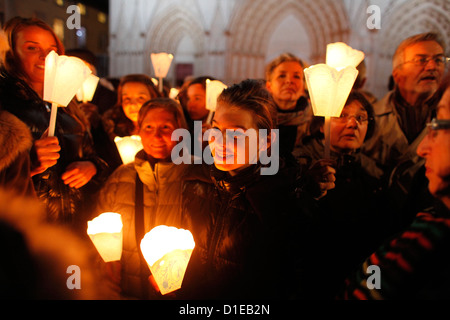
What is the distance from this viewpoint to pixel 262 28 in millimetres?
14633

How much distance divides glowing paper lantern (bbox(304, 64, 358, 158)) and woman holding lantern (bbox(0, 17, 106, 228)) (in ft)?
4.47

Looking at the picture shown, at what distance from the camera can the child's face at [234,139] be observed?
1.49 metres

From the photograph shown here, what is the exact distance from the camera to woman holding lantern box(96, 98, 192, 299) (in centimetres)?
191

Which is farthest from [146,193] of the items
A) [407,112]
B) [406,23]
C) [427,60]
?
[406,23]

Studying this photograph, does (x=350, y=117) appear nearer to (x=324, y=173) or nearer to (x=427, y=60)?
(x=324, y=173)

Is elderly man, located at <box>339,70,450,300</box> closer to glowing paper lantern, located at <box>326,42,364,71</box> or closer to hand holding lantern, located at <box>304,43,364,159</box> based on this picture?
hand holding lantern, located at <box>304,43,364,159</box>

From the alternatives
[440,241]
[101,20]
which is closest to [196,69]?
[101,20]

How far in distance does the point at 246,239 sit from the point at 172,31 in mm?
16054

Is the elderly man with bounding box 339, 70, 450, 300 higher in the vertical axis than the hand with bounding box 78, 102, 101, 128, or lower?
lower

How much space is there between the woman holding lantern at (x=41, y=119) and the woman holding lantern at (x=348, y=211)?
1.59m

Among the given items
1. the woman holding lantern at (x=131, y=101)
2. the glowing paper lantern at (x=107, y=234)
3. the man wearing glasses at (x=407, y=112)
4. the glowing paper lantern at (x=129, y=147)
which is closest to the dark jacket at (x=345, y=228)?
the man wearing glasses at (x=407, y=112)

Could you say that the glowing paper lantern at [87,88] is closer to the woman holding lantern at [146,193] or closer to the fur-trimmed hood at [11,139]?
the woman holding lantern at [146,193]

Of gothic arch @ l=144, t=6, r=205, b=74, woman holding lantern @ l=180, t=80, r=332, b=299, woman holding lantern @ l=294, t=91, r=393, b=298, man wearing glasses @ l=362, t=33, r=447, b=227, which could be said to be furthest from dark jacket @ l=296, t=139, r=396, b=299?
gothic arch @ l=144, t=6, r=205, b=74
